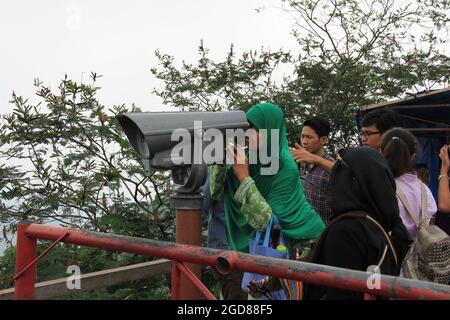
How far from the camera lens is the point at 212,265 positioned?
1407 millimetres

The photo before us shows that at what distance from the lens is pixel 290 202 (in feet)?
6.80

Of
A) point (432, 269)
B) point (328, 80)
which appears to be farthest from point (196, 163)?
point (328, 80)

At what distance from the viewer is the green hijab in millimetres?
2068

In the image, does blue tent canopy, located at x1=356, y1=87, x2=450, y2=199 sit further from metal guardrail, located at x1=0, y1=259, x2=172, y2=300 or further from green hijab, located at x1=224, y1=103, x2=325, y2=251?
metal guardrail, located at x1=0, y1=259, x2=172, y2=300

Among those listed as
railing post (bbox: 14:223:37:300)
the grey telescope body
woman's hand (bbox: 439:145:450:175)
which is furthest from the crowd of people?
railing post (bbox: 14:223:37:300)

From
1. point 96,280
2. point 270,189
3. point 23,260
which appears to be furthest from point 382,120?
point 23,260

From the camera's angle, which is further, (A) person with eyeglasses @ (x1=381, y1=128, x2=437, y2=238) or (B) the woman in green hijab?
(A) person with eyeglasses @ (x1=381, y1=128, x2=437, y2=238)

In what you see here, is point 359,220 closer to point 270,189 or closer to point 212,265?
point 270,189

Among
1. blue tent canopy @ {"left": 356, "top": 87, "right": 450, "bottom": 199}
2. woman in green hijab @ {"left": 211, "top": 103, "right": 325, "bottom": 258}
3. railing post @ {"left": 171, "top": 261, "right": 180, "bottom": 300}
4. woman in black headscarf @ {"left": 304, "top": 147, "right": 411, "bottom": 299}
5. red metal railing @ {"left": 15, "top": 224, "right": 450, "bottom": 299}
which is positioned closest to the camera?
red metal railing @ {"left": 15, "top": 224, "right": 450, "bottom": 299}

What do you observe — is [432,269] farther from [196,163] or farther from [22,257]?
[22,257]

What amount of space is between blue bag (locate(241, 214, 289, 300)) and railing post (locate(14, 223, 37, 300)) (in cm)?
82

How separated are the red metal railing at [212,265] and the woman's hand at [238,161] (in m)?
0.55

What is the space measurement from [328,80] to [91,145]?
9.74ft

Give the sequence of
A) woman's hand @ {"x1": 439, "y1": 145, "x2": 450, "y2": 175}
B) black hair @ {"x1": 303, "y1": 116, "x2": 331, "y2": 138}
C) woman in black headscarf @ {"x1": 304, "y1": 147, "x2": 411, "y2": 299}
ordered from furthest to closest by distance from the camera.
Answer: woman's hand @ {"x1": 439, "y1": 145, "x2": 450, "y2": 175}
black hair @ {"x1": 303, "y1": 116, "x2": 331, "y2": 138}
woman in black headscarf @ {"x1": 304, "y1": 147, "x2": 411, "y2": 299}
